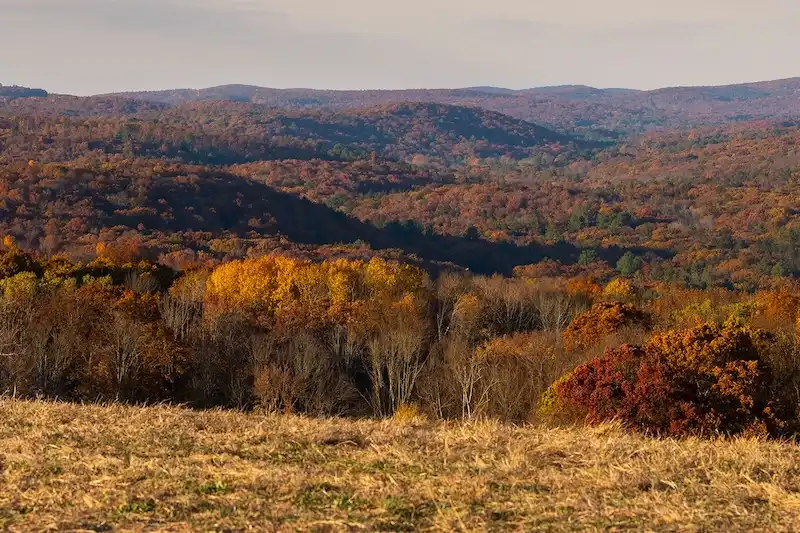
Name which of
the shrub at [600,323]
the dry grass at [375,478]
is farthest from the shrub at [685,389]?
the shrub at [600,323]

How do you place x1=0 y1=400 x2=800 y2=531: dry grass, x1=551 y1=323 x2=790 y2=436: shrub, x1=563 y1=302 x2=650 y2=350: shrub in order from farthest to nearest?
x1=563 y1=302 x2=650 y2=350: shrub
x1=551 y1=323 x2=790 y2=436: shrub
x1=0 y1=400 x2=800 y2=531: dry grass

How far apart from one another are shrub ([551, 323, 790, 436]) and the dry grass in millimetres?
10147

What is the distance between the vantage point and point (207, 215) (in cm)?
14288

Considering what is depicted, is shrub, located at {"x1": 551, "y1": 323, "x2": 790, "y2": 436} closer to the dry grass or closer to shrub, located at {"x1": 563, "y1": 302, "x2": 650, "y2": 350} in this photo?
the dry grass

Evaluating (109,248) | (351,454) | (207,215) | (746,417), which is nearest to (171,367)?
(746,417)

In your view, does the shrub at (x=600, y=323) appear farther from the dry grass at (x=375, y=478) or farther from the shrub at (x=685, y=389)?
the dry grass at (x=375, y=478)

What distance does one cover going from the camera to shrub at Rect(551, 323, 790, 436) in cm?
2136

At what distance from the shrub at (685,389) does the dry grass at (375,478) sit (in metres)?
10.1

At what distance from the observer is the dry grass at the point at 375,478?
710 centimetres

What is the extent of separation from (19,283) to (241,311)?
12.0m

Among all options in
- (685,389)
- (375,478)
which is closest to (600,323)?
(685,389)

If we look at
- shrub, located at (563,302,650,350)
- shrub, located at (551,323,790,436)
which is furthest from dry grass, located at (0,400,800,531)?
shrub, located at (563,302,650,350)

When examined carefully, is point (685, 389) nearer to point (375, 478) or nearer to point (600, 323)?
point (375, 478)

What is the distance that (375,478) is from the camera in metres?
8.23
